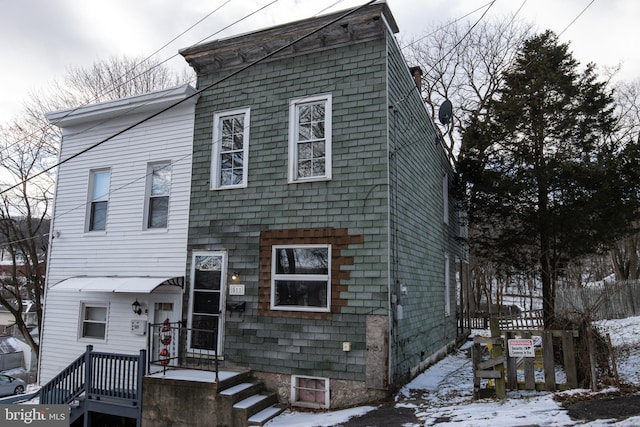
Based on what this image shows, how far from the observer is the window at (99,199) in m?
11.2

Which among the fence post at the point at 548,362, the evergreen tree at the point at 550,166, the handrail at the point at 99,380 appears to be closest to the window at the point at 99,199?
the handrail at the point at 99,380

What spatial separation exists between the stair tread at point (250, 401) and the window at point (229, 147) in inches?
170

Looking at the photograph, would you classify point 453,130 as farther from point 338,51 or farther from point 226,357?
point 226,357

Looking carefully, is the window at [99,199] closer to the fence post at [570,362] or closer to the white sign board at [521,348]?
the white sign board at [521,348]

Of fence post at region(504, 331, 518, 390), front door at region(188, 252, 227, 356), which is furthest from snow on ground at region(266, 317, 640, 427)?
front door at region(188, 252, 227, 356)

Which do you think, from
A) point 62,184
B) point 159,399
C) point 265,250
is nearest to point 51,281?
point 62,184

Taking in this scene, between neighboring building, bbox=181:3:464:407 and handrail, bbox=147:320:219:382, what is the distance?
24 cm

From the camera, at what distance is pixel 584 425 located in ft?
16.5

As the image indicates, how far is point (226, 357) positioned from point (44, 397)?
13.6ft

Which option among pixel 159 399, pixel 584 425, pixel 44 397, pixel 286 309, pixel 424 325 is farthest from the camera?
pixel 424 325

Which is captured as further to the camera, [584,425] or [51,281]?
[51,281]

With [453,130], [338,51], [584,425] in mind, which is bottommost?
[584,425]

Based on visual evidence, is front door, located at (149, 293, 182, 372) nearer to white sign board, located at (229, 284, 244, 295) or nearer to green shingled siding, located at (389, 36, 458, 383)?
white sign board, located at (229, 284, 244, 295)

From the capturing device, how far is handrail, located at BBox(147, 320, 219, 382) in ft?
29.7
